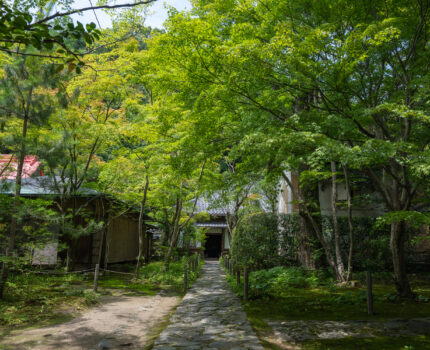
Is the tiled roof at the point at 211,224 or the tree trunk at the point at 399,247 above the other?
the tiled roof at the point at 211,224

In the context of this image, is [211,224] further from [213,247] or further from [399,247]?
[399,247]

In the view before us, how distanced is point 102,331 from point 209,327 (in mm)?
2108

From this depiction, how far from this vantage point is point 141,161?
43.0 ft

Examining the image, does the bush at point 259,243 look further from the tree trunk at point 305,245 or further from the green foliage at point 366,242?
the green foliage at point 366,242

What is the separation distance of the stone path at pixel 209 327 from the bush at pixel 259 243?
4.43 m

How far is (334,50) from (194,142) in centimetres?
400

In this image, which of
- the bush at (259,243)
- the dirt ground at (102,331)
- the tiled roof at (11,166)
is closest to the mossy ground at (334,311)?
the dirt ground at (102,331)

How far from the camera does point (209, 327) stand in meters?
6.23

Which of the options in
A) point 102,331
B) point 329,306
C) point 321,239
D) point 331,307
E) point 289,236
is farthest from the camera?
point 289,236

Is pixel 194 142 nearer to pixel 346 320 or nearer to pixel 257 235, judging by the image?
pixel 346 320

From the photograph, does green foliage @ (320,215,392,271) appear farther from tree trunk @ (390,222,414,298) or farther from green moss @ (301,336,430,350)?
green moss @ (301,336,430,350)

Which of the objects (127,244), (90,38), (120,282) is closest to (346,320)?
(90,38)

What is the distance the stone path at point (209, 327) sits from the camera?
505cm

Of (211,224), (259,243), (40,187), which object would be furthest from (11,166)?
(211,224)
